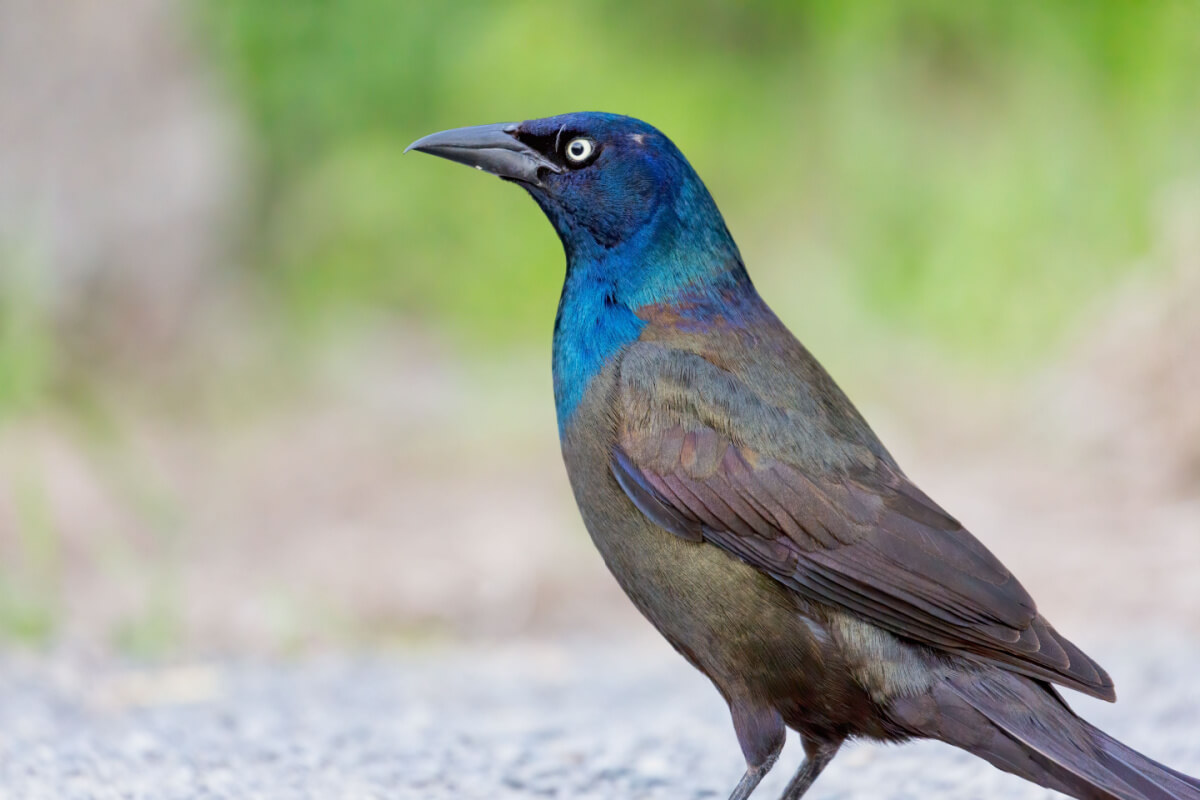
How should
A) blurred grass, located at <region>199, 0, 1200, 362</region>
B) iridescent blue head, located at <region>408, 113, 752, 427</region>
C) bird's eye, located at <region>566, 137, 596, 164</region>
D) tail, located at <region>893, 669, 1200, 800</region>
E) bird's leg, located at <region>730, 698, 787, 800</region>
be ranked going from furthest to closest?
blurred grass, located at <region>199, 0, 1200, 362</region> < bird's eye, located at <region>566, 137, 596, 164</region> < iridescent blue head, located at <region>408, 113, 752, 427</region> < bird's leg, located at <region>730, 698, 787, 800</region> < tail, located at <region>893, 669, 1200, 800</region>

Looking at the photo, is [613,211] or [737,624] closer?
[737,624]

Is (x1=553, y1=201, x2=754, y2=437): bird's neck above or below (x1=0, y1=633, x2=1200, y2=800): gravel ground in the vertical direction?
above

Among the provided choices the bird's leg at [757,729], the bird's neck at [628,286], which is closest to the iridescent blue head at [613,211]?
the bird's neck at [628,286]

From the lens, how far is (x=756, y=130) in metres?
9.97

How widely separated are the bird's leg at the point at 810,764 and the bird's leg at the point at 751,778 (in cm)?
11

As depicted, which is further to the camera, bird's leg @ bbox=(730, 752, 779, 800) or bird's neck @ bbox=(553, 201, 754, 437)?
bird's neck @ bbox=(553, 201, 754, 437)

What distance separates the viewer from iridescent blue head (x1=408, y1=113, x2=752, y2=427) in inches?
132

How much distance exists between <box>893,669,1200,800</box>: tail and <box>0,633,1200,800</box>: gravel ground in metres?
0.62

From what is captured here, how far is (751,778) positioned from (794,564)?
47cm

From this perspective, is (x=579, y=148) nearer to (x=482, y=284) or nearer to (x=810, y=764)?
(x=810, y=764)

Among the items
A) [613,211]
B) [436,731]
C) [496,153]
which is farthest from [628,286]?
[436,731]

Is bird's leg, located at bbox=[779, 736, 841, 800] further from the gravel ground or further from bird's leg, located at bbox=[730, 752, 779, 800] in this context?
the gravel ground

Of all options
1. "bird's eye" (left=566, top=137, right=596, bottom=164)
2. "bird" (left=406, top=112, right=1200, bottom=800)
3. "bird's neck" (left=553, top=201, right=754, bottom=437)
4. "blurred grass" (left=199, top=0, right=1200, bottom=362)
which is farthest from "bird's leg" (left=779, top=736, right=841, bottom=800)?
"blurred grass" (left=199, top=0, right=1200, bottom=362)

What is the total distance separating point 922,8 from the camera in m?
9.16
